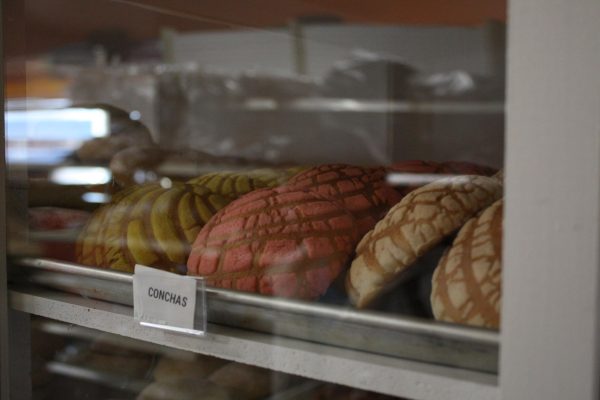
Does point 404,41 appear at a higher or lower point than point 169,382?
higher

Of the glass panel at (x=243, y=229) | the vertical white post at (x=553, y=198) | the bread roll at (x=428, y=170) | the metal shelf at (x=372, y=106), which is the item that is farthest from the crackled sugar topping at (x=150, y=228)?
the metal shelf at (x=372, y=106)

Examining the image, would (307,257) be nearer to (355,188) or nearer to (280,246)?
(280,246)

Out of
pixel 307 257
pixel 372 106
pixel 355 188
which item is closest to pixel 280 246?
pixel 307 257

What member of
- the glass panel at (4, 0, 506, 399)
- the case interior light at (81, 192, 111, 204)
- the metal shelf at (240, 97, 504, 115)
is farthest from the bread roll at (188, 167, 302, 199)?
the metal shelf at (240, 97, 504, 115)

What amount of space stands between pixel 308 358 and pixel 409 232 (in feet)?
0.51

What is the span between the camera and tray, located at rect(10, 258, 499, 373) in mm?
525

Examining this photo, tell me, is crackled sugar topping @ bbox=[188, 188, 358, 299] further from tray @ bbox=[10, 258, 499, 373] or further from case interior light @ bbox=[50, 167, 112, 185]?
case interior light @ bbox=[50, 167, 112, 185]

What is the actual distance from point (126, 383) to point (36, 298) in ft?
0.56

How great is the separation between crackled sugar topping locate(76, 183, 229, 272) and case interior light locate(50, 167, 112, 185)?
13 cm

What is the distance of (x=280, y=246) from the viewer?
2.19 feet

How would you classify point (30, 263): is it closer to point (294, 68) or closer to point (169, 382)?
point (169, 382)

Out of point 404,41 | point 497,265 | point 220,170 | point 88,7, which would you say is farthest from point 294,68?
point 497,265

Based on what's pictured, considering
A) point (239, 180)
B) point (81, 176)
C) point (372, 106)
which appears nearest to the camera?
point (239, 180)

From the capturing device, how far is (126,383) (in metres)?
0.88
